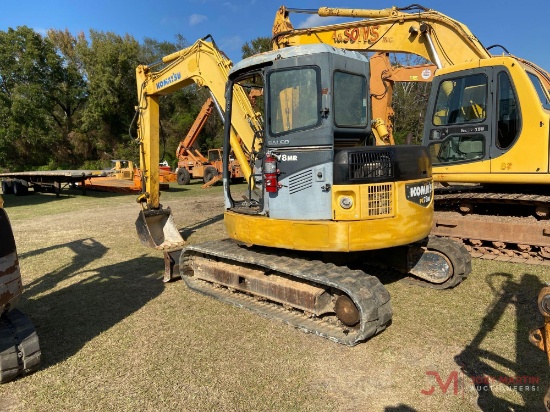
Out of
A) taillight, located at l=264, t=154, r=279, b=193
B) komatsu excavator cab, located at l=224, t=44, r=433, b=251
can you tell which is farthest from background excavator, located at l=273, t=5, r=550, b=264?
taillight, located at l=264, t=154, r=279, b=193

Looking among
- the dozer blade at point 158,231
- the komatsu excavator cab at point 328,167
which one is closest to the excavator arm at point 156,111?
the dozer blade at point 158,231

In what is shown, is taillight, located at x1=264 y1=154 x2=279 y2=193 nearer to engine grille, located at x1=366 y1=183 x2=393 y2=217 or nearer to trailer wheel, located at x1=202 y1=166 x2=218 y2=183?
engine grille, located at x1=366 y1=183 x2=393 y2=217

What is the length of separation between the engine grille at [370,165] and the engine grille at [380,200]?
0.12m

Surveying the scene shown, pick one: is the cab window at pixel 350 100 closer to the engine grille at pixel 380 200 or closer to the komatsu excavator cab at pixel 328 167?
the komatsu excavator cab at pixel 328 167

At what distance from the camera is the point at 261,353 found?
408cm

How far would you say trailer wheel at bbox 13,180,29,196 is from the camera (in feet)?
66.0

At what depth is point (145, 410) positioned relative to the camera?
3248 mm

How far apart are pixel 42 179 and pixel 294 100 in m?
18.7

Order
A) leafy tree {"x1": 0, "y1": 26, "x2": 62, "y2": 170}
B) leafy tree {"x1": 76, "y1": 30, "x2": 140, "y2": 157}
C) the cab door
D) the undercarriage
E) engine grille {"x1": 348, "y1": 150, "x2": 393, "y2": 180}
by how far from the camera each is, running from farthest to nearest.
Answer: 1. leafy tree {"x1": 76, "y1": 30, "x2": 140, "y2": 157}
2. leafy tree {"x1": 0, "y1": 26, "x2": 62, "y2": 170}
3. the cab door
4. the undercarriage
5. engine grille {"x1": 348, "y1": 150, "x2": 393, "y2": 180}

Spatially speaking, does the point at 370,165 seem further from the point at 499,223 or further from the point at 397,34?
the point at 397,34

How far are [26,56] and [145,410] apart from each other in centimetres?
4098

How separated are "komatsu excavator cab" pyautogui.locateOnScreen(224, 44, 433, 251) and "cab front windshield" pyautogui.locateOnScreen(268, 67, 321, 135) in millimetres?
11

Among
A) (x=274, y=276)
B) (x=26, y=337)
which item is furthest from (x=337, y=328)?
(x=26, y=337)

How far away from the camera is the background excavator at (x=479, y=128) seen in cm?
648
